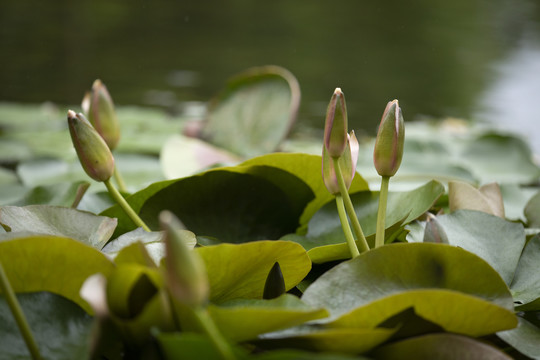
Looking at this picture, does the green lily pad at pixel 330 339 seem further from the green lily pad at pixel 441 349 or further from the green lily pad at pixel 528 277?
the green lily pad at pixel 528 277

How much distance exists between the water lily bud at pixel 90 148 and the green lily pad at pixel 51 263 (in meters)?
0.08

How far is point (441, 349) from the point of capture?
0.27 m

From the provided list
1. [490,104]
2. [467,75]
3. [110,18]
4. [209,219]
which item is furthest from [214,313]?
[110,18]

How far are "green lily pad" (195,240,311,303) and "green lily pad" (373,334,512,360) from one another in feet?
0.20

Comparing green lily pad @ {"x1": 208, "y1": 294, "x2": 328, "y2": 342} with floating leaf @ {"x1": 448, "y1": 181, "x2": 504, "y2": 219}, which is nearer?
green lily pad @ {"x1": 208, "y1": 294, "x2": 328, "y2": 342}

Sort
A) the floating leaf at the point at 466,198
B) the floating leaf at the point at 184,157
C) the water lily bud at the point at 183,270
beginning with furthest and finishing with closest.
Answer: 1. the floating leaf at the point at 184,157
2. the floating leaf at the point at 466,198
3. the water lily bud at the point at 183,270

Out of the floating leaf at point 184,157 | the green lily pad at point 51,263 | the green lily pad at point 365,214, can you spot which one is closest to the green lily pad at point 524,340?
the green lily pad at point 365,214

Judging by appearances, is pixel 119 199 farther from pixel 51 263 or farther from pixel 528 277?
pixel 528 277

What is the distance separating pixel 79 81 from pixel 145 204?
1825 mm

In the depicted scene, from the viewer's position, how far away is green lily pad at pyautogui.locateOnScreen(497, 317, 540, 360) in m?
0.31

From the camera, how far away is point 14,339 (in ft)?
0.88

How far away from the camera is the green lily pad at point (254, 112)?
90 centimetres

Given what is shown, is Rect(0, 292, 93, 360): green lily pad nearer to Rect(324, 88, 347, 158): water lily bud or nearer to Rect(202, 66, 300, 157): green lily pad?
Rect(324, 88, 347, 158): water lily bud

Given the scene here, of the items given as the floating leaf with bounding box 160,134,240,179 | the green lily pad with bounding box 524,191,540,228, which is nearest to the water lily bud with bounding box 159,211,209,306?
the green lily pad with bounding box 524,191,540,228
